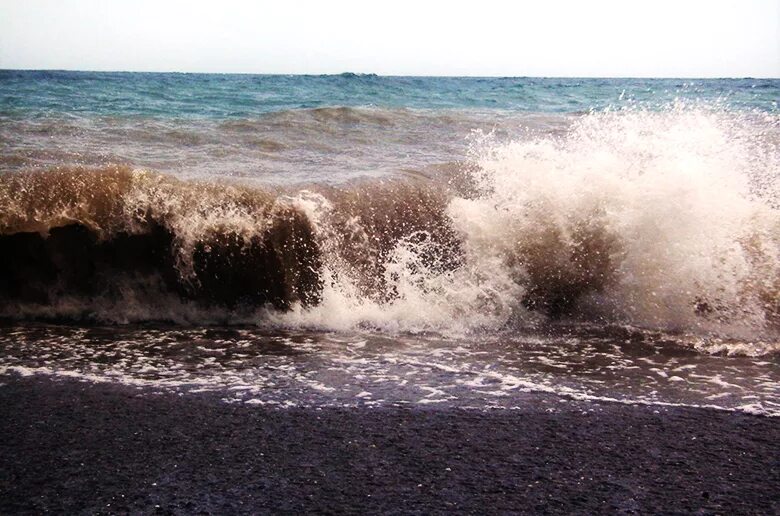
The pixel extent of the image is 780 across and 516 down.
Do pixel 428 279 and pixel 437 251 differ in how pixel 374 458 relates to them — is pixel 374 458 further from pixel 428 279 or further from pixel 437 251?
pixel 437 251

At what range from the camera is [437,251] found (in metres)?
5.45

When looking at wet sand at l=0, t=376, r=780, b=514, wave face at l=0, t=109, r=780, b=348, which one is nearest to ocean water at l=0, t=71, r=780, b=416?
wave face at l=0, t=109, r=780, b=348

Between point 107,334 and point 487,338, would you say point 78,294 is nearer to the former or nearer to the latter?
point 107,334

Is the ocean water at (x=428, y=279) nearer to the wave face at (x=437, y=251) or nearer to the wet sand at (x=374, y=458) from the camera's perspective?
the wave face at (x=437, y=251)

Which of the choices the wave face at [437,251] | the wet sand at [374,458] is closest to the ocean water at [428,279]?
the wave face at [437,251]

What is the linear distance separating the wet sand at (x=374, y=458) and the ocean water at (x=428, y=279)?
0.21m

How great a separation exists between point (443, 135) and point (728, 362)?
7957mm

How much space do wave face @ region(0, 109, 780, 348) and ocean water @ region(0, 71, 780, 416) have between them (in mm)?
14

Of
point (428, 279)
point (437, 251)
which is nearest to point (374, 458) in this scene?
point (428, 279)

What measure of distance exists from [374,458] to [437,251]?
9.44 feet

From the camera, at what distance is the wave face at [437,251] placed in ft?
15.9

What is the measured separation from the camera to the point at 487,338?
4.40 metres

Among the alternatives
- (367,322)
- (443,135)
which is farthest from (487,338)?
(443,135)

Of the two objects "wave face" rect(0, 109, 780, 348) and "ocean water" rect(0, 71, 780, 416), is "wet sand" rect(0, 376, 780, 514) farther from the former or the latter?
"wave face" rect(0, 109, 780, 348)
